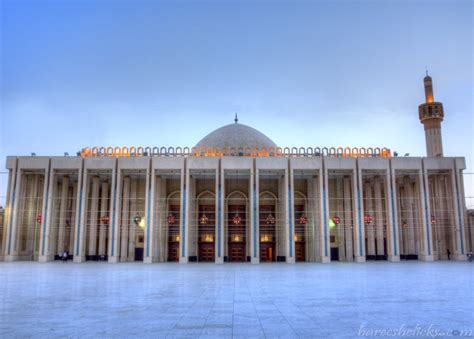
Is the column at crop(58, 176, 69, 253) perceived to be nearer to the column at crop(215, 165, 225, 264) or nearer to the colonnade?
the colonnade

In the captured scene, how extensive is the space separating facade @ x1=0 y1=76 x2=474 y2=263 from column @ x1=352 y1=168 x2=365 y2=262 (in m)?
0.11

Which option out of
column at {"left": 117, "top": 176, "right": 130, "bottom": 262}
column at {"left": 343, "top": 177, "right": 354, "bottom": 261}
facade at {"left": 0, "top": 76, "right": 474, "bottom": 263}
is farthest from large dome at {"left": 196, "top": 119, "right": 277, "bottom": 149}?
column at {"left": 343, "top": 177, "right": 354, "bottom": 261}

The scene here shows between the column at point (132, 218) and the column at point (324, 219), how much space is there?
67.2ft

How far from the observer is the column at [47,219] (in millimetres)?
40281

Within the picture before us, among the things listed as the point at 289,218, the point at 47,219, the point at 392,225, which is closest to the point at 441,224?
the point at 392,225

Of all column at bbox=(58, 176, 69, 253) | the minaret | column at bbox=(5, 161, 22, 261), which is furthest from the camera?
the minaret

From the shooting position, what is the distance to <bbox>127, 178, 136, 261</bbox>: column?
44597 millimetres

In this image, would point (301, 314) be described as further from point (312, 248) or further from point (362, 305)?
point (312, 248)

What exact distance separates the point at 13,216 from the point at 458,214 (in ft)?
152

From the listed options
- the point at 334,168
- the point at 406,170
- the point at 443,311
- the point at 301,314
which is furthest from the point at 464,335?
the point at 406,170

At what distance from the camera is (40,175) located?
1750 inches

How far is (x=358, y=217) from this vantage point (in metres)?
40.8

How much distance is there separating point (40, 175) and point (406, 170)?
40.3m

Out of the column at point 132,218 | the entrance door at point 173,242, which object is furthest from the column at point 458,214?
the column at point 132,218
